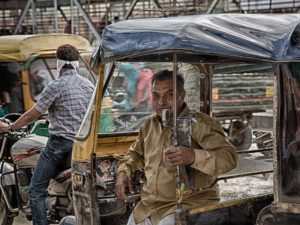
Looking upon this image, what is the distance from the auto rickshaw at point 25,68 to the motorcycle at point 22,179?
2.48 metres

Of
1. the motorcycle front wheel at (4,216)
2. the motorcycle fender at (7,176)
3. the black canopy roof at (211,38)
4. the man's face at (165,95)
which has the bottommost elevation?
the motorcycle front wheel at (4,216)

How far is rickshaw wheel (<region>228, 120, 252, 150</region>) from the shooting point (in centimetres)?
1058

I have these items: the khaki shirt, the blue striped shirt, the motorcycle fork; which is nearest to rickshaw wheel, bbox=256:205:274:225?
the khaki shirt

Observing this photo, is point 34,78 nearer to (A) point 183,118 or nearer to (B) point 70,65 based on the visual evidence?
(B) point 70,65

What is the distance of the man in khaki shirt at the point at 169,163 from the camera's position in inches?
137

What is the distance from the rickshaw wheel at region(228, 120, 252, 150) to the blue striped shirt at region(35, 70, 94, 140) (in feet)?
17.3

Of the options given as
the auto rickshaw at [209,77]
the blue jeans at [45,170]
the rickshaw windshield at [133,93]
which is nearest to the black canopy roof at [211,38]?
the auto rickshaw at [209,77]

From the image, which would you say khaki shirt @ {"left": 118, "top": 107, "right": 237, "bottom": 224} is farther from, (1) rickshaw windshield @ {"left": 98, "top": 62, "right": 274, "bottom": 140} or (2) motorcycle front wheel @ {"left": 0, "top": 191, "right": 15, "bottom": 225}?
(2) motorcycle front wheel @ {"left": 0, "top": 191, "right": 15, "bottom": 225}

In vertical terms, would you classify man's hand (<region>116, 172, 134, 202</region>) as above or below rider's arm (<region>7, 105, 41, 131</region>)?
below

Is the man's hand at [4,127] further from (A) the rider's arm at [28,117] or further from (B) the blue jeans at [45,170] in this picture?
(B) the blue jeans at [45,170]

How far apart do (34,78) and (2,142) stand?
2.63 m

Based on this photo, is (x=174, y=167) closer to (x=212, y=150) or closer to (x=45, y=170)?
(x=212, y=150)

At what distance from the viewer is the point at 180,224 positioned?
3.47m

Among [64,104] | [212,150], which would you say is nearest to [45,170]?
[64,104]
